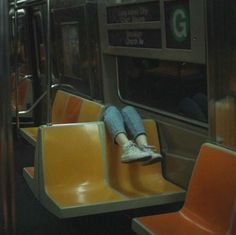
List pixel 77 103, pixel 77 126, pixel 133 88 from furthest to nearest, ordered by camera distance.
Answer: pixel 77 103
pixel 133 88
pixel 77 126

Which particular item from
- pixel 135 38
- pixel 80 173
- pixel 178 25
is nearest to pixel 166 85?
pixel 135 38

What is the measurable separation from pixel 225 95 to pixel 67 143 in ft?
3.27

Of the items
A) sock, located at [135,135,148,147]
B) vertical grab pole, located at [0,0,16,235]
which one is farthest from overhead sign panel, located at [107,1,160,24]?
vertical grab pole, located at [0,0,16,235]

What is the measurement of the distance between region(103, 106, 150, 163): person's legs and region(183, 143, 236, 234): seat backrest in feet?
1.37

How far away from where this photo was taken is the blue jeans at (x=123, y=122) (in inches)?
125

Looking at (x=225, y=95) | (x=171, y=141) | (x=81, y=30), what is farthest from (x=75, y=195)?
(x=81, y=30)

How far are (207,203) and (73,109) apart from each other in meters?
2.25

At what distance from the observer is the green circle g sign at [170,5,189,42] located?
3018 mm

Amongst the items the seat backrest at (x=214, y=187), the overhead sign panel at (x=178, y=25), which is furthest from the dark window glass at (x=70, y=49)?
the seat backrest at (x=214, y=187)

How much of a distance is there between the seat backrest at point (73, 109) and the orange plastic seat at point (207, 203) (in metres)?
1.32

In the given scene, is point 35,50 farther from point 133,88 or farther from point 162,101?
point 162,101

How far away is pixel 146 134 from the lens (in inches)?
134

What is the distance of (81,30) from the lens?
15.7 feet

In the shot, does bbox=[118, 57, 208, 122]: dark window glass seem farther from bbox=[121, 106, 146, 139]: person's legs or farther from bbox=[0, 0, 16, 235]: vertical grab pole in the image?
bbox=[0, 0, 16, 235]: vertical grab pole
